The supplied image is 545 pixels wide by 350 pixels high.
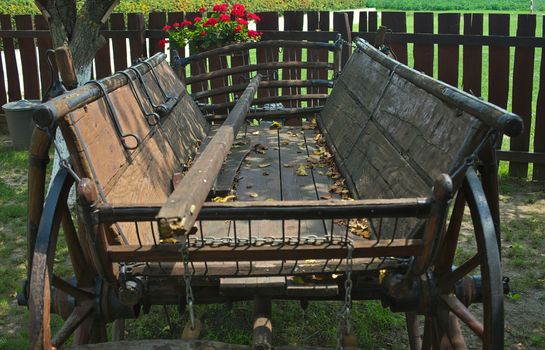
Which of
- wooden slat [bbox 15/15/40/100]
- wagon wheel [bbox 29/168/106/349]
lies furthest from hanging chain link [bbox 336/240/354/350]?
wooden slat [bbox 15/15/40/100]

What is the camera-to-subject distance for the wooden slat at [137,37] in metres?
8.55

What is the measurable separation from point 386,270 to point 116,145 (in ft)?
4.39

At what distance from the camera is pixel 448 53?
748 cm

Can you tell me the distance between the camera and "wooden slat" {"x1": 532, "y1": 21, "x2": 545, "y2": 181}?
7074 millimetres

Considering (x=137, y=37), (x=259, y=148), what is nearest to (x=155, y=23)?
(x=137, y=37)

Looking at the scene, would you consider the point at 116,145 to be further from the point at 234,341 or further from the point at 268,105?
the point at 268,105

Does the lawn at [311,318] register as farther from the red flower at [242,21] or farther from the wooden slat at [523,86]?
the red flower at [242,21]

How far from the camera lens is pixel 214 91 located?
6.54 metres

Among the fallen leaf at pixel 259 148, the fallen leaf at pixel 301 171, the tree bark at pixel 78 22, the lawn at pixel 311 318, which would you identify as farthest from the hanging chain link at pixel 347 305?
the tree bark at pixel 78 22

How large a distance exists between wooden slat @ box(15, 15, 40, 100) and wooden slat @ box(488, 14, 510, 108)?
251 inches

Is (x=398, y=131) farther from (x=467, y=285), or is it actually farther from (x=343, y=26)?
(x=343, y=26)

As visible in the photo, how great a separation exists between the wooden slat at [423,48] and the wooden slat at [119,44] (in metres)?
4.02

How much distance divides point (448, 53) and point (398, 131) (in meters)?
4.72

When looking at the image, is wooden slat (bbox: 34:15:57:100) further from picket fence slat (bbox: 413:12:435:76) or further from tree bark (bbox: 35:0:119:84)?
picket fence slat (bbox: 413:12:435:76)
